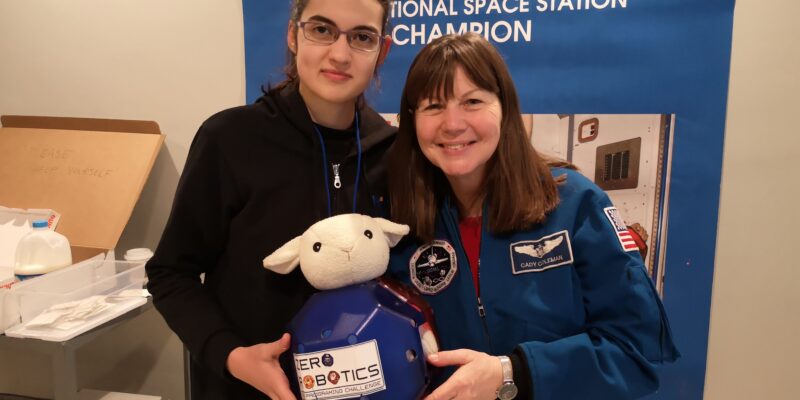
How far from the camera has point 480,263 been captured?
3.47 feet

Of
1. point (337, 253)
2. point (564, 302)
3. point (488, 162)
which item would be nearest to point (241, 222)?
point (337, 253)

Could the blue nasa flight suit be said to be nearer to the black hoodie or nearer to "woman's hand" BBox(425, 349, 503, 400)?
"woman's hand" BBox(425, 349, 503, 400)

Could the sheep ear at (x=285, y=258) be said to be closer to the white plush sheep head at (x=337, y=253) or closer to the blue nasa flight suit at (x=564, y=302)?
the white plush sheep head at (x=337, y=253)

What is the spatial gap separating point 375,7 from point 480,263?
558mm

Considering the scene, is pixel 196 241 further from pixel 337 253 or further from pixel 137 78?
pixel 137 78

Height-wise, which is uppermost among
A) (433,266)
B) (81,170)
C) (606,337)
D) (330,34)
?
(330,34)

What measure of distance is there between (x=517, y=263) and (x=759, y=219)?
4.01ft

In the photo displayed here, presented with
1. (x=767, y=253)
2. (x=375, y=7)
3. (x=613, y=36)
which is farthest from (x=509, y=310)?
(x=767, y=253)

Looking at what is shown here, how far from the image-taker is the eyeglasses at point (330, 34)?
1.10 m

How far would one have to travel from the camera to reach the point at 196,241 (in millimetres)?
1115

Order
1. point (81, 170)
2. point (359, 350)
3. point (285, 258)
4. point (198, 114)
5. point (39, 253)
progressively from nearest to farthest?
1. point (359, 350)
2. point (285, 258)
3. point (39, 253)
4. point (81, 170)
5. point (198, 114)

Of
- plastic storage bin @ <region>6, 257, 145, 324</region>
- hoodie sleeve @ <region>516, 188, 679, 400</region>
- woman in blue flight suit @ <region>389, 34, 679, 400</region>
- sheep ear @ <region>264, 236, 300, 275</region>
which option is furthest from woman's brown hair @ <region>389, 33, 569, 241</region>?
plastic storage bin @ <region>6, 257, 145, 324</region>

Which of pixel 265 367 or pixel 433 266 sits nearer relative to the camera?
pixel 265 367

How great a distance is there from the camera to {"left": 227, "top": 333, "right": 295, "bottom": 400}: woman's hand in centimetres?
94
